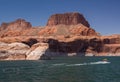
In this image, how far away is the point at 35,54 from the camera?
138 m

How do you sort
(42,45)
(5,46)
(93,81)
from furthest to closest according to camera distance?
(5,46)
(42,45)
(93,81)

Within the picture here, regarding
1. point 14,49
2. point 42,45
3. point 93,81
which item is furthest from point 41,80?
point 14,49

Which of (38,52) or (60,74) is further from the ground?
(38,52)

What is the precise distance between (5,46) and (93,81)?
103 m

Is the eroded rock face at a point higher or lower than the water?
higher

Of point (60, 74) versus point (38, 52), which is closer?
point (60, 74)

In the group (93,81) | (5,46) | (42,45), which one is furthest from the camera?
(5,46)

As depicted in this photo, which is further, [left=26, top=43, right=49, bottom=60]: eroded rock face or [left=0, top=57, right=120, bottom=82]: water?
[left=26, top=43, right=49, bottom=60]: eroded rock face

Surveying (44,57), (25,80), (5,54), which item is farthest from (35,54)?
(25,80)

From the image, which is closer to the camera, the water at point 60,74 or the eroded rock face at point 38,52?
the water at point 60,74

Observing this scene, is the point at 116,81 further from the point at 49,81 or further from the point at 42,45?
the point at 42,45

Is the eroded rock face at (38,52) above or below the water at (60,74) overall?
above

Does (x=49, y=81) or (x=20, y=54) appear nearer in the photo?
(x=49, y=81)

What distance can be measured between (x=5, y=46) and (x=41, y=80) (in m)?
98.4
